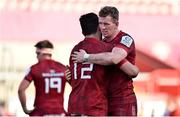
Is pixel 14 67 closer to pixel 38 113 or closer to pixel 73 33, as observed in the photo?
pixel 73 33

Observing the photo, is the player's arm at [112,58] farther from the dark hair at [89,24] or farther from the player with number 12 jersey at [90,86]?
the dark hair at [89,24]

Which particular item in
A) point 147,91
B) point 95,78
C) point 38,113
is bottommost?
point 147,91

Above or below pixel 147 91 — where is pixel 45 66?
above

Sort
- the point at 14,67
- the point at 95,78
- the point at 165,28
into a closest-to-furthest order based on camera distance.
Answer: the point at 95,78 < the point at 14,67 < the point at 165,28

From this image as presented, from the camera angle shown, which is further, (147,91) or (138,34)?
(138,34)

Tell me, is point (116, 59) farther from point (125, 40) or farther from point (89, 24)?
point (89, 24)

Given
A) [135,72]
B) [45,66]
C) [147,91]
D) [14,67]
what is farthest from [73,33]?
[135,72]

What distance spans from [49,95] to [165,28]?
1330cm

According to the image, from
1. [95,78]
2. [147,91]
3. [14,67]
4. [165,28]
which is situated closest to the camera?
[95,78]

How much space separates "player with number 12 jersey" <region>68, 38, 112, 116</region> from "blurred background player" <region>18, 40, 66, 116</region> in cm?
291

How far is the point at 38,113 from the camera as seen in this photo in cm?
900

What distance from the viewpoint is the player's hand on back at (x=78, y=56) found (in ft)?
19.9

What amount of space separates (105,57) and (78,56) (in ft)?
0.82

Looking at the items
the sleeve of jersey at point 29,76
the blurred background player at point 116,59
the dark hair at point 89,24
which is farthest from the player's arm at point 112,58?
the sleeve of jersey at point 29,76
